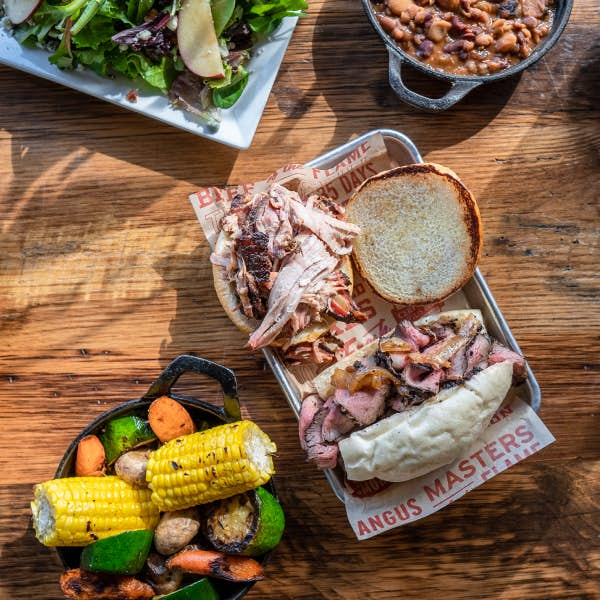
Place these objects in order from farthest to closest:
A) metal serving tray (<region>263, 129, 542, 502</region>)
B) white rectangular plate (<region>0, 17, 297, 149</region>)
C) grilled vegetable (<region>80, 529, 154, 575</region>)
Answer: white rectangular plate (<region>0, 17, 297, 149</region>) < metal serving tray (<region>263, 129, 542, 502</region>) < grilled vegetable (<region>80, 529, 154, 575</region>)

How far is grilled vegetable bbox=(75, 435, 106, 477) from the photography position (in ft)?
9.21

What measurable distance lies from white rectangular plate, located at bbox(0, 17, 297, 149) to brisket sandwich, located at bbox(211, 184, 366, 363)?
34cm

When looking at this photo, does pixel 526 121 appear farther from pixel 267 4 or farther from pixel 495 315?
pixel 267 4

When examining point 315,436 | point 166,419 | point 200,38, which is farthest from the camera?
point 200,38

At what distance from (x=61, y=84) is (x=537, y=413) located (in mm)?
2565

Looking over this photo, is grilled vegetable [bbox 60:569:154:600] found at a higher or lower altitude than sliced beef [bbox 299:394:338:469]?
lower

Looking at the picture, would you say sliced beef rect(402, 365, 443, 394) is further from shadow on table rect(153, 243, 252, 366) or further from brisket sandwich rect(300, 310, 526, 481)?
shadow on table rect(153, 243, 252, 366)

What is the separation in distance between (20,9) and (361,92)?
149 centimetres

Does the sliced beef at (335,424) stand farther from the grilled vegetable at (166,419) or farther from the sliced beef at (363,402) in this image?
the grilled vegetable at (166,419)

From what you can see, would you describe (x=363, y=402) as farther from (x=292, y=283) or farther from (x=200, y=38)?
(x=200, y=38)

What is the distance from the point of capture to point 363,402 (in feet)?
9.45

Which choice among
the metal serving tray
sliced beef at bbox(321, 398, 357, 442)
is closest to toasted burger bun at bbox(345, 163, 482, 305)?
the metal serving tray

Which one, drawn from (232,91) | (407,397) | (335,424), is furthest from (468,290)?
(232,91)

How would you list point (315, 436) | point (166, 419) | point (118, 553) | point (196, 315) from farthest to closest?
point (196, 315) < point (315, 436) < point (166, 419) < point (118, 553)
